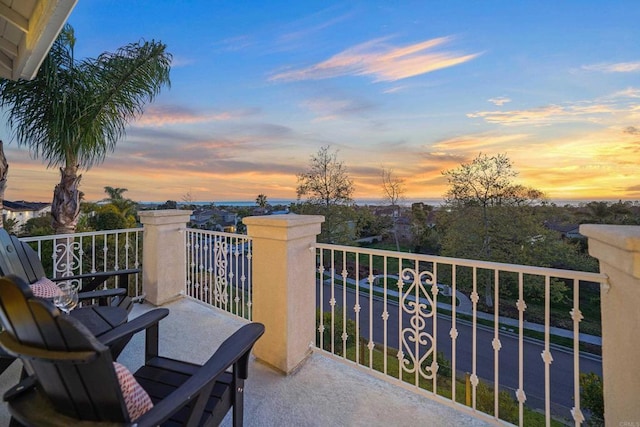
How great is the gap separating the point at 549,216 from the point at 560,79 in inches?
469

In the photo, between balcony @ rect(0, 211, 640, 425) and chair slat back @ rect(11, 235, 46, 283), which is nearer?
balcony @ rect(0, 211, 640, 425)

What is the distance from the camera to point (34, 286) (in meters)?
2.46

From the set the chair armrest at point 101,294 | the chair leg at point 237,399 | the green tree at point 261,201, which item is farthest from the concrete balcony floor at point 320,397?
the green tree at point 261,201

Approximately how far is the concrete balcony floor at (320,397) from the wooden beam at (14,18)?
3.07m

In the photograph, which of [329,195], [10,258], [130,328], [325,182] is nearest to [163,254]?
[10,258]

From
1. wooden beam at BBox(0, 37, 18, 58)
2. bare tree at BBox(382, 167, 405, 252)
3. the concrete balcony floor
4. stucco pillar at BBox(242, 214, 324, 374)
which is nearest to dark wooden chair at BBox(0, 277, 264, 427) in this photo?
the concrete balcony floor

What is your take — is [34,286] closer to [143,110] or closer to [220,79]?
[143,110]

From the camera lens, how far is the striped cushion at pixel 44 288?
2.36 metres

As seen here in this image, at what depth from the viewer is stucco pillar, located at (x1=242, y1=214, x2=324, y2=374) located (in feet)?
8.16

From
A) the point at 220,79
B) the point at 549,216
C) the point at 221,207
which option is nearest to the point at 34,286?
the point at 220,79

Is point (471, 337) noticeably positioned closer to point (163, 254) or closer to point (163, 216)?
point (163, 254)

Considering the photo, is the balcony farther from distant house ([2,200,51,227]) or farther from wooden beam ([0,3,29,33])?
distant house ([2,200,51,227])

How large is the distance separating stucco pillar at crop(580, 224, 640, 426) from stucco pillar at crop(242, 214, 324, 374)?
190 centimetres

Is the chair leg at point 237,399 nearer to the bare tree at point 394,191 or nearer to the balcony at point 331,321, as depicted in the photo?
the balcony at point 331,321
